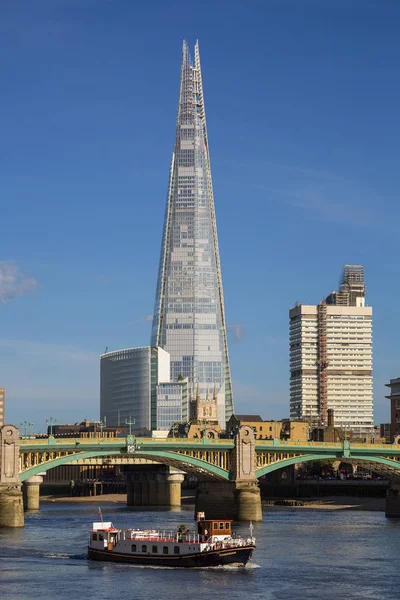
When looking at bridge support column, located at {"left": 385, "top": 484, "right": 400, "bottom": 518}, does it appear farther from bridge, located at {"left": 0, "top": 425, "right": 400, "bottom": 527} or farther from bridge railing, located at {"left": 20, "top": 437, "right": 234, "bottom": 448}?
bridge railing, located at {"left": 20, "top": 437, "right": 234, "bottom": 448}

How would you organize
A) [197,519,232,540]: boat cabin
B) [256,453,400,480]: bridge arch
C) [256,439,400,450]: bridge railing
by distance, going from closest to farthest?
[197,519,232,540]: boat cabin, [256,453,400,480]: bridge arch, [256,439,400,450]: bridge railing

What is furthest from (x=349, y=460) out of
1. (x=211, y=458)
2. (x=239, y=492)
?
(x=211, y=458)

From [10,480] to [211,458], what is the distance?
106 ft

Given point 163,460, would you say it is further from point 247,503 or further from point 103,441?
point 247,503

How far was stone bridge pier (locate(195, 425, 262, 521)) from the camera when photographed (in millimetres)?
176500

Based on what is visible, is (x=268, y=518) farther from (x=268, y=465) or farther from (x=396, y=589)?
(x=396, y=589)

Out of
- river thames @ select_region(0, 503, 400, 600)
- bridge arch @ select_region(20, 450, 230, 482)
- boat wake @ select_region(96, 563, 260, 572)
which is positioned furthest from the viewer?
bridge arch @ select_region(20, 450, 230, 482)

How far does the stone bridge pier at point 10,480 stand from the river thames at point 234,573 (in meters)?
3.07

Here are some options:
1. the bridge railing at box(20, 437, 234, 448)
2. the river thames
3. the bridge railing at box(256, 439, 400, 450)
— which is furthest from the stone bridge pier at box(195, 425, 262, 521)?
the river thames

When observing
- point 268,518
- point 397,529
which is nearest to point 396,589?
point 397,529

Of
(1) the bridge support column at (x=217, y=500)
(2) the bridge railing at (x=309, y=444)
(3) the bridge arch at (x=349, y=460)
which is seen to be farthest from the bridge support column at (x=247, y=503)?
(2) the bridge railing at (x=309, y=444)

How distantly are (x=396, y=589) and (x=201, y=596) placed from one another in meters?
16.9

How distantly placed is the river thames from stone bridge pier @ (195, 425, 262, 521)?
1566 cm

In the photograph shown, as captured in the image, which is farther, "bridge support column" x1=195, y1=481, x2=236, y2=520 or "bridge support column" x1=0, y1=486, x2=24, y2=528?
"bridge support column" x1=195, y1=481, x2=236, y2=520
